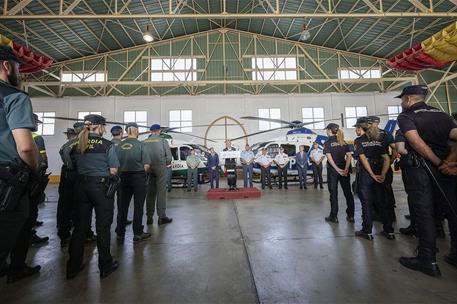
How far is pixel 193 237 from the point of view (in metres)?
3.28

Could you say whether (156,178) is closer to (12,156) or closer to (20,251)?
(20,251)

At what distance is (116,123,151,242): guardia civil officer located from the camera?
321 cm

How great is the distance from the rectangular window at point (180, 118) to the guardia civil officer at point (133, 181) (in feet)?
39.6

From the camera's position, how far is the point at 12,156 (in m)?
1.41

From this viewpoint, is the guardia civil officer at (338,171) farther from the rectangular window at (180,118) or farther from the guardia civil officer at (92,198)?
the rectangular window at (180,118)

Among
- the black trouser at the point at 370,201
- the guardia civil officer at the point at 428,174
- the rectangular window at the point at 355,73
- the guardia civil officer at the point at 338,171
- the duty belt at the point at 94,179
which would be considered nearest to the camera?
the guardia civil officer at the point at 428,174

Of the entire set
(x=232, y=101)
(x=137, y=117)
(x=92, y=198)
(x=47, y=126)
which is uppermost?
(x=232, y=101)

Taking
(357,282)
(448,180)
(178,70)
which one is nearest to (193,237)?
(357,282)

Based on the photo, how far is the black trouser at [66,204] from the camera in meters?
3.22

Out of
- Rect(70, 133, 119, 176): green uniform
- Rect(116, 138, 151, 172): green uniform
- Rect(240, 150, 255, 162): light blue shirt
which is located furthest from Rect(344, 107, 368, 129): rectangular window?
Rect(70, 133, 119, 176): green uniform

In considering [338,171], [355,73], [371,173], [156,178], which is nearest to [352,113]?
[355,73]

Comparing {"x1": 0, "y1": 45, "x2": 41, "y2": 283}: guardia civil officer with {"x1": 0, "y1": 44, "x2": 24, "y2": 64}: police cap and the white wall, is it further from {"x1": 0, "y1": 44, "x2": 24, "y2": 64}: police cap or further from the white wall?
the white wall

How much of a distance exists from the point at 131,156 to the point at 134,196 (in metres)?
0.56

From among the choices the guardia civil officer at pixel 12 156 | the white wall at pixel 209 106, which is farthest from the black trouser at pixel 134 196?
the white wall at pixel 209 106
